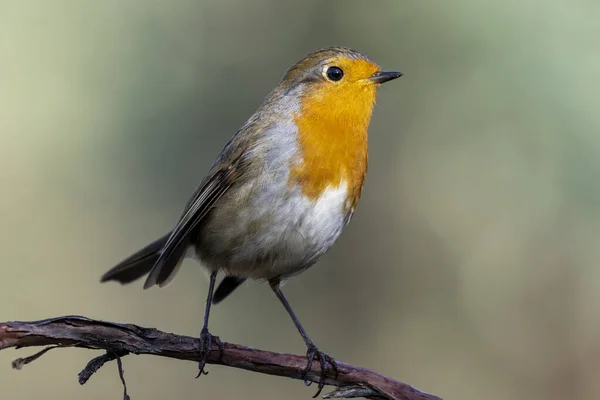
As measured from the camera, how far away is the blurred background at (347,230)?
5422mm

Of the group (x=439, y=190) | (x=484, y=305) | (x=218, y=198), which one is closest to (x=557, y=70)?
(x=439, y=190)

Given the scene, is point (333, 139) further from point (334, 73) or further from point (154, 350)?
point (154, 350)

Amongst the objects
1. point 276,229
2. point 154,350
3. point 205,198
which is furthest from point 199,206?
point 154,350

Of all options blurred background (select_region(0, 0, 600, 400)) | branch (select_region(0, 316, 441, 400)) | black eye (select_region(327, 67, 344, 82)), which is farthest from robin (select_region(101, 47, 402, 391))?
blurred background (select_region(0, 0, 600, 400))

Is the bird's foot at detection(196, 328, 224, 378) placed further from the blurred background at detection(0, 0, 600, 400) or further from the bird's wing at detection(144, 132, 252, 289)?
the blurred background at detection(0, 0, 600, 400)

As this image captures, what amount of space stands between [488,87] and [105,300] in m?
3.05

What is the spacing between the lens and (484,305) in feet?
18.3

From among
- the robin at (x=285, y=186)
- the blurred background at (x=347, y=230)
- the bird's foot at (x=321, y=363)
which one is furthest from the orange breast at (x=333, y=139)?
the blurred background at (x=347, y=230)

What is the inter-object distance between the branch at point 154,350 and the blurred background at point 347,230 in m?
2.62

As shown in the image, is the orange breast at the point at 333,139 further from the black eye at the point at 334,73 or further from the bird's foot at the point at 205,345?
the bird's foot at the point at 205,345

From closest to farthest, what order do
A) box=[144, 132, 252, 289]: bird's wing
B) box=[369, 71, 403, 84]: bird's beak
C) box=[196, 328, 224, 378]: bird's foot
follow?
box=[196, 328, 224, 378]: bird's foot < box=[144, 132, 252, 289]: bird's wing < box=[369, 71, 403, 84]: bird's beak

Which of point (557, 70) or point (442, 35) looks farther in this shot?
point (442, 35)

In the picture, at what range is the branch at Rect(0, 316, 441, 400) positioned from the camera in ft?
7.50

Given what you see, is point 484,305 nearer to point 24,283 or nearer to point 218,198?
point 218,198
